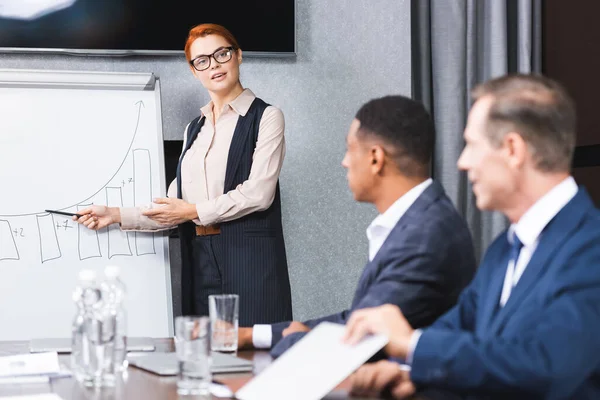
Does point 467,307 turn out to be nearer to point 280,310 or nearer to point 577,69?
point 280,310

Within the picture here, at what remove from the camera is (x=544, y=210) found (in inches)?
46.6

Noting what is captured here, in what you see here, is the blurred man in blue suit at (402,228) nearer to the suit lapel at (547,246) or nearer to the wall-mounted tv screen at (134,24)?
the suit lapel at (547,246)

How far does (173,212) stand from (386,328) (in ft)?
5.55

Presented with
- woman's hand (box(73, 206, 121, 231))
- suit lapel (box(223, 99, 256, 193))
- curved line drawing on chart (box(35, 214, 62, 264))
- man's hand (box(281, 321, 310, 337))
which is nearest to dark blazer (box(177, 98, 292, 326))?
suit lapel (box(223, 99, 256, 193))

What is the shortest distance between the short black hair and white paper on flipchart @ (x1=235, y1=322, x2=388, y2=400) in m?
0.52

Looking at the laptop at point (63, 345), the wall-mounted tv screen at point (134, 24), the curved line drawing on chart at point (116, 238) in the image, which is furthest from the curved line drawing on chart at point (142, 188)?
the laptop at point (63, 345)

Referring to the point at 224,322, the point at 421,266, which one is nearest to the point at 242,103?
the point at 224,322

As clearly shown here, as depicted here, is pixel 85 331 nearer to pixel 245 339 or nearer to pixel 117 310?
pixel 117 310

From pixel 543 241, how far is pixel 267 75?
7.38ft

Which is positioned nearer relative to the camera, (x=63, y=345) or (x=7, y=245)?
(x=63, y=345)

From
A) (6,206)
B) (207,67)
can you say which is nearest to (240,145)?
(207,67)

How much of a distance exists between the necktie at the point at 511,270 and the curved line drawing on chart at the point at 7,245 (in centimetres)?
195

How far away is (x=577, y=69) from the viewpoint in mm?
3201

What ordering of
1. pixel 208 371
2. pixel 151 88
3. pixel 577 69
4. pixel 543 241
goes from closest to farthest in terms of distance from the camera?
pixel 543 241 → pixel 208 371 → pixel 151 88 → pixel 577 69
